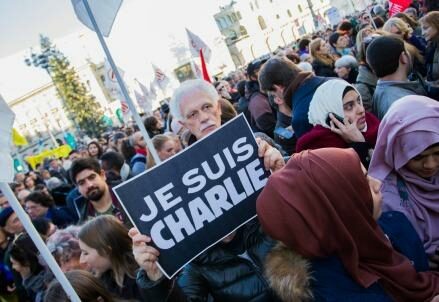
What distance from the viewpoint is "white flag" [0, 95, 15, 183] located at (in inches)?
66.1

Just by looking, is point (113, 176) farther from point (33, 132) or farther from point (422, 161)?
point (33, 132)

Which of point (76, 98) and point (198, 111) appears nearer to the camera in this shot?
point (198, 111)

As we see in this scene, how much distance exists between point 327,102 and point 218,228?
3.65 ft

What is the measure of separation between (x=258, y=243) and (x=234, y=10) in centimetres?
9022

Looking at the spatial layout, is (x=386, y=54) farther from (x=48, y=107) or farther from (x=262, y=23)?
(x=262, y=23)

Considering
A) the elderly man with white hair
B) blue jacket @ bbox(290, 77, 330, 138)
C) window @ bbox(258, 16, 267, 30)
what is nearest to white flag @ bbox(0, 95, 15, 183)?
the elderly man with white hair

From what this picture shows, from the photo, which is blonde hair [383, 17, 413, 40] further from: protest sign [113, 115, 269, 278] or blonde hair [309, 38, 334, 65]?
protest sign [113, 115, 269, 278]

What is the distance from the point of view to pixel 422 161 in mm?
1926

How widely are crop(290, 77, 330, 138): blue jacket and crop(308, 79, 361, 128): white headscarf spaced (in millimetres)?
210

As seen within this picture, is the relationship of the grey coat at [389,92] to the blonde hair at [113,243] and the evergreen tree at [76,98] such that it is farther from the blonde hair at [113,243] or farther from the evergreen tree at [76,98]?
the evergreen tree at [76,98]

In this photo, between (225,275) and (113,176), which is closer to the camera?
(225,275)

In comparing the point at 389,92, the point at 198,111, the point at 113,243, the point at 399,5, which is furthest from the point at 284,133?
the point at 399,5

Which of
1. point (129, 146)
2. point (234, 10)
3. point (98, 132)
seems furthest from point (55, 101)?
point (129, 146)

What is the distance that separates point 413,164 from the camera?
195 centimetres
